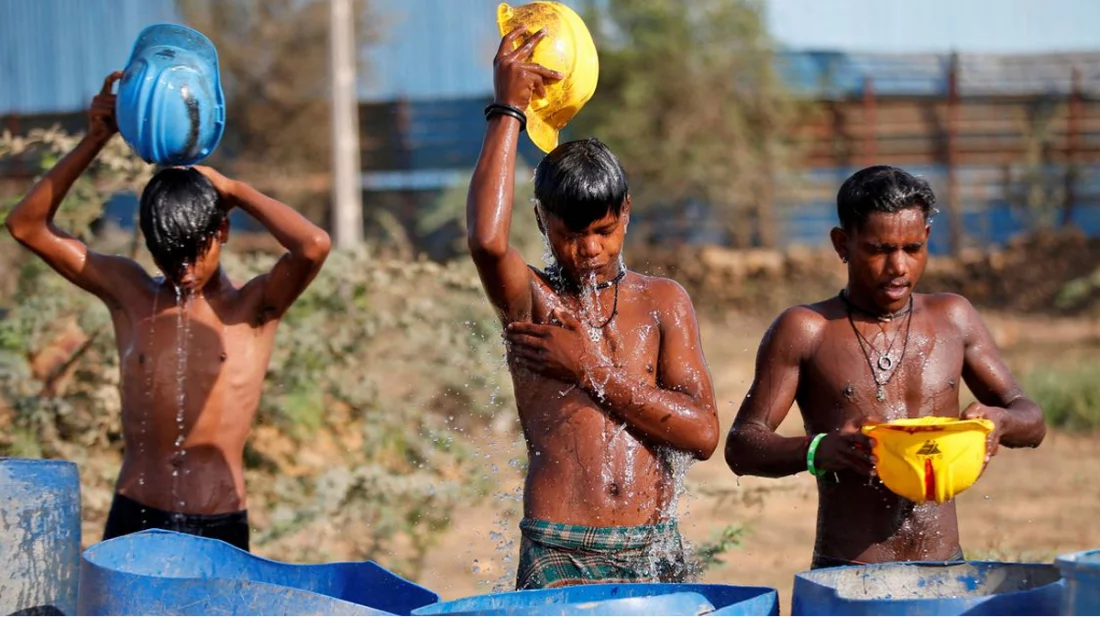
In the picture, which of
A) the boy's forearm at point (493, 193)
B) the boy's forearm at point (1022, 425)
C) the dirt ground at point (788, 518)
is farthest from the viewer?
the dirt ground at point (788, 518)

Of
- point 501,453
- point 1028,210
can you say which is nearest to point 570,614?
point 501,453

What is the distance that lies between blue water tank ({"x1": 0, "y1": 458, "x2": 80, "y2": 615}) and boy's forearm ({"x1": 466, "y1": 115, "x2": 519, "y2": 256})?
46.7 inches

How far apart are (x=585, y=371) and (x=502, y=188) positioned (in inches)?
16.9

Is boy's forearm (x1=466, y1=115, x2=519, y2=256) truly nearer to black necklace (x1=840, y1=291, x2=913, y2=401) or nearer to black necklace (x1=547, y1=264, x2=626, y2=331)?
black necklace (x1=547, y1=264, x2=626, y2=331)

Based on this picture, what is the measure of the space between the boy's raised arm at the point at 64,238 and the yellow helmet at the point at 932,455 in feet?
7.59

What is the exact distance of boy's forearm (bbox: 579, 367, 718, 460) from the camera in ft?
9.23

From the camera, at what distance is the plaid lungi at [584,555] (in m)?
2.85

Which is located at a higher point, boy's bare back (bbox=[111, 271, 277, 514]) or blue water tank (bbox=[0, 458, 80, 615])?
boy's bare back (bbox=[111, 271, 277, 514])

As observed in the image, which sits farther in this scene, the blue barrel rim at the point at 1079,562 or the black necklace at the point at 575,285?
the black necklace at the point at 575,285

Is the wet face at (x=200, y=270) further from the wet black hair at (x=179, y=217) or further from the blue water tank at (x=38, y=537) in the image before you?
the blue water tank at (x=38, y=537)

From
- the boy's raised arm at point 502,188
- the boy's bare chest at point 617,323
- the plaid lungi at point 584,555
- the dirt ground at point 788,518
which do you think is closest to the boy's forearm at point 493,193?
the boy's raised arm at point 502,188

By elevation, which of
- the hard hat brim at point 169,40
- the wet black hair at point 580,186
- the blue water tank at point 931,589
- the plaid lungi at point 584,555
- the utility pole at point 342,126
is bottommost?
the blue water tank at point 931,589

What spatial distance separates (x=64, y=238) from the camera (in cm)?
388

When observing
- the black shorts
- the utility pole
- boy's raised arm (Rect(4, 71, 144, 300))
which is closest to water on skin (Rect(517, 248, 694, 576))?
the black shorts
